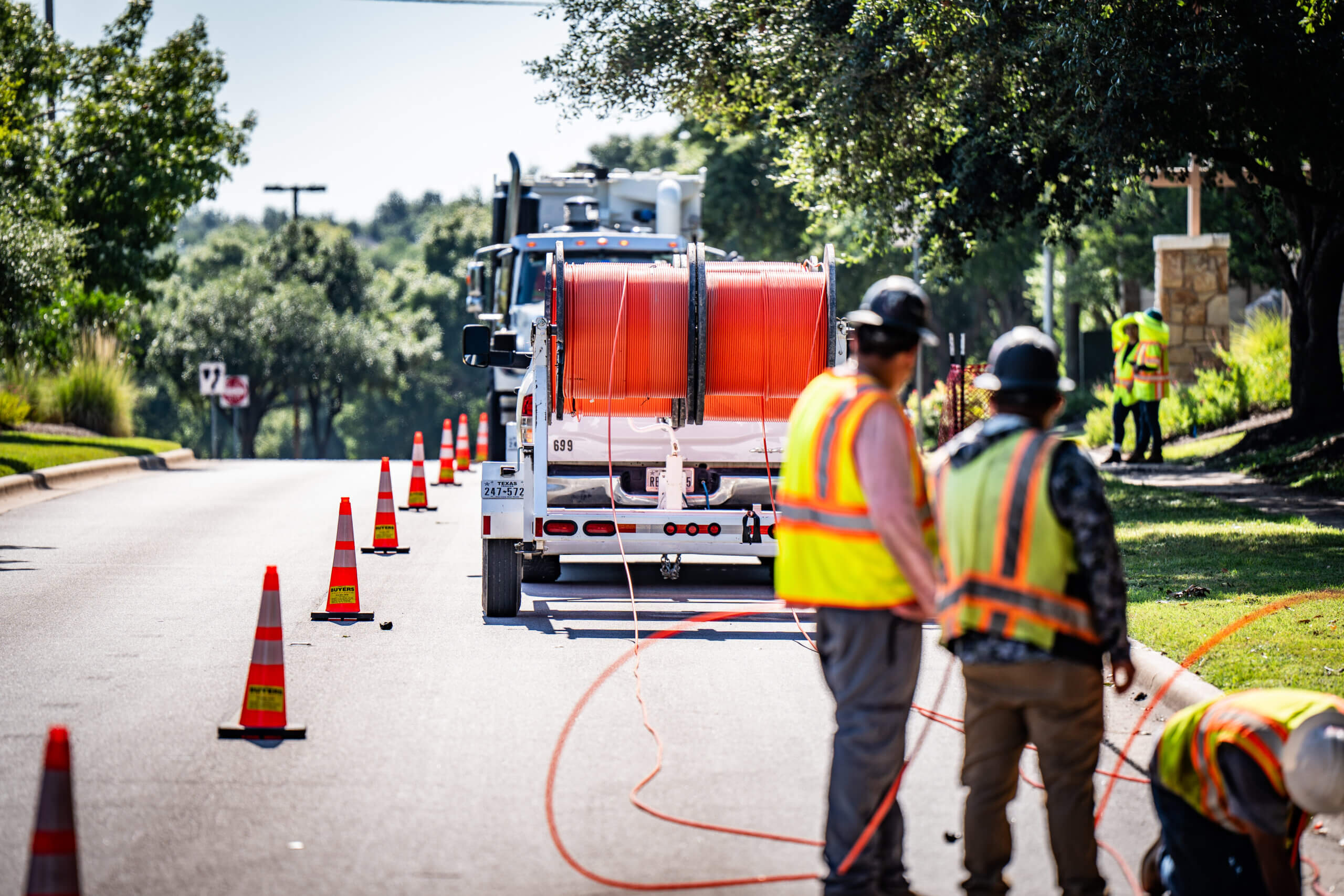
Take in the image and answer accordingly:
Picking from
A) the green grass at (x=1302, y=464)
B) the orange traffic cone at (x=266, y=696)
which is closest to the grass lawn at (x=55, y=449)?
the orange traffic cone at (x=266, y=696)

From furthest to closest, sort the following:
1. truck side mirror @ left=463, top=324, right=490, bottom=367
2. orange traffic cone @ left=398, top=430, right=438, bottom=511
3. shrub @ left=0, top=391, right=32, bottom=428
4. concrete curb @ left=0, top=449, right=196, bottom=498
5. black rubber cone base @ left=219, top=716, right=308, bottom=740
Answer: shrub @ left=0, top=391, right=32, bottom=428, concrete curb @ left=0, top=449, right=196, bottom=498, orange traffic cone @ left=398, top=430, right=438, bottom=511, truck side mirror @ left=463, top=324, right=490, bottom=367, black rubber cone base @ left=219, top=716, right=308, bottom=740

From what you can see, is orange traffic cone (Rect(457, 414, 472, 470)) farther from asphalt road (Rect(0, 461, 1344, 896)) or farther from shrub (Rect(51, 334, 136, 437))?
asphalt road (Rect(0, 461, 1344, 896))

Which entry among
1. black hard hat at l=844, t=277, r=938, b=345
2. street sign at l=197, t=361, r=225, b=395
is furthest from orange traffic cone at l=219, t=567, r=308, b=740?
street sign at l=197, t=361, r=225, b=395

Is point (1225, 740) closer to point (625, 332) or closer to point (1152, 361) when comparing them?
point (625, 332)

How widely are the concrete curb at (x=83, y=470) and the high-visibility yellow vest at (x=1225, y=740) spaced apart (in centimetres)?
1711

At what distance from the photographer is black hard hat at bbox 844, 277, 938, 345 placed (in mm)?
4910

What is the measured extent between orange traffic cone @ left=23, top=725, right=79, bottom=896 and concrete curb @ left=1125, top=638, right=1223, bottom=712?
4.85m

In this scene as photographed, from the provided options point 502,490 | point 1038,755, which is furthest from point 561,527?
point 1038,755

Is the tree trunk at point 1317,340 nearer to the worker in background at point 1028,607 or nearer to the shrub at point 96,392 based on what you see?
the worker in background at point 1028,607

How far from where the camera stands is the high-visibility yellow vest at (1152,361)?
2108cm

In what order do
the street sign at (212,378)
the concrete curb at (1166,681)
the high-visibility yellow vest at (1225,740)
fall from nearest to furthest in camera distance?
the high-visibility yellow vest at (1225,740), the concrete curb at (1166,681), the street sign at (212,378)

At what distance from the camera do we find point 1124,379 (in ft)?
70.2

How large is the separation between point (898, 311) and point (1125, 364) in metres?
17.3

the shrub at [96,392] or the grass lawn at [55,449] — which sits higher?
the shrub at [96,392]
